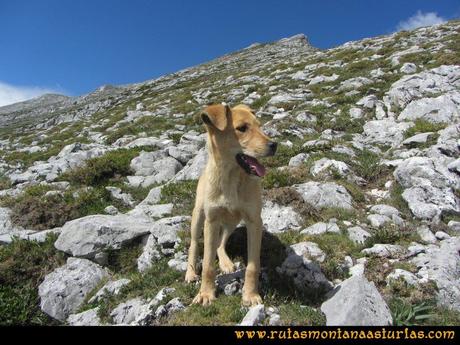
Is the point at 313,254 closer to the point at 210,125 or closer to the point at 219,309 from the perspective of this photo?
Answer: the point at 219,309

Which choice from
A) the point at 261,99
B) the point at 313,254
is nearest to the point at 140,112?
the point at 261,99

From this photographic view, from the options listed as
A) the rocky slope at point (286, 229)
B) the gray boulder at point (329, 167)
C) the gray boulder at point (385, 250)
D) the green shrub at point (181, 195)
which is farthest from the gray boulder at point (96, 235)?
the gray boulder at point (329, 167)

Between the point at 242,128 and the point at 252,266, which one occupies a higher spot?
the point at 242,128

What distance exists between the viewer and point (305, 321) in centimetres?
644

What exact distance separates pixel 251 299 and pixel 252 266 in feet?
1.73

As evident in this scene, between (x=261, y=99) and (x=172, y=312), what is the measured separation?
20996 mm

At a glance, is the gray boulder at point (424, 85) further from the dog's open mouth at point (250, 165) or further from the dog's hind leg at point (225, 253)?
the dog's open mouth at point (250, 165)

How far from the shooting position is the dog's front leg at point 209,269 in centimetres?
737

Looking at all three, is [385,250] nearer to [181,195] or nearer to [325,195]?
[325,195]

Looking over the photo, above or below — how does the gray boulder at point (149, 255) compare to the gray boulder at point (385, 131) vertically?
below

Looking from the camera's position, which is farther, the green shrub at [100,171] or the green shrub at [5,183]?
the green shrub at [5,183]

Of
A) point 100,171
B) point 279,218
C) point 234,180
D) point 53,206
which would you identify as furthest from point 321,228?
point 100,171

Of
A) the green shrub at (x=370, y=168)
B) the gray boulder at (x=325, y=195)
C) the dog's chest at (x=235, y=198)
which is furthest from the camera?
Answer: the green shrub at (x=370, y=168)

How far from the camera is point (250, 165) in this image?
709 cm
